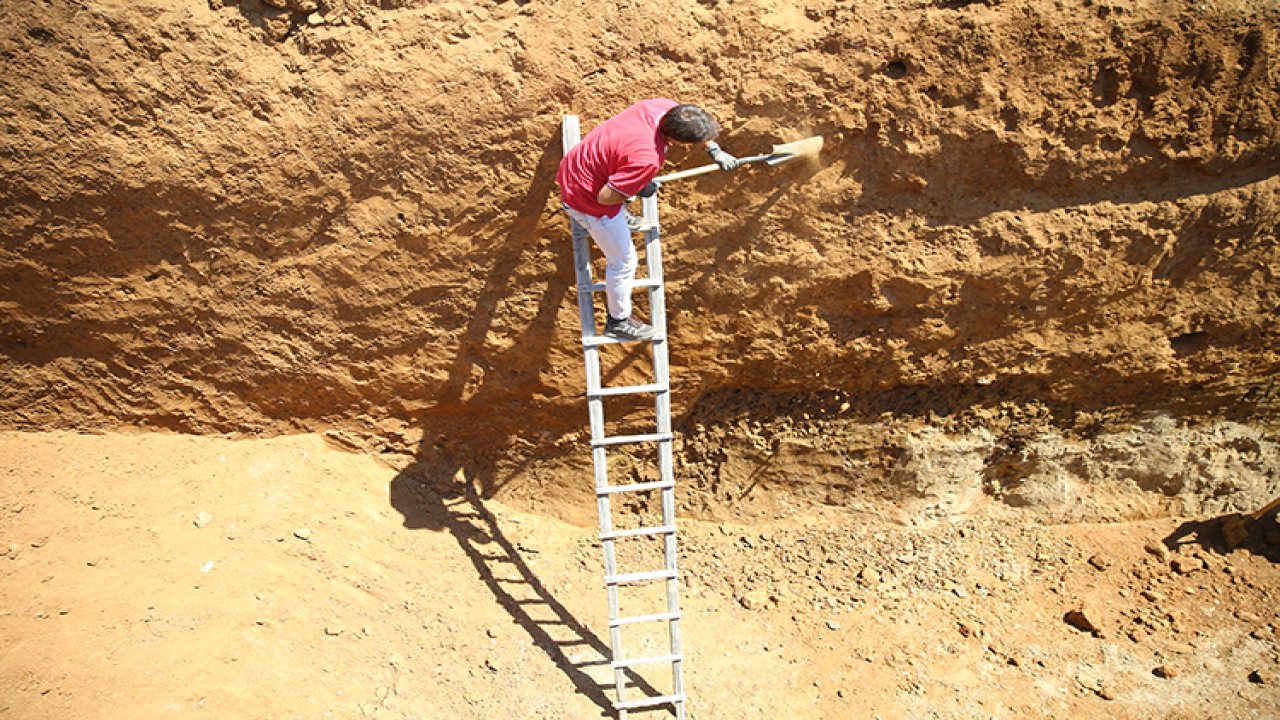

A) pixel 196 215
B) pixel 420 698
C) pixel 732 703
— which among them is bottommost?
pixel 732 703

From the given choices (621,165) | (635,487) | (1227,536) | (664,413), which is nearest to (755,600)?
(635,487)

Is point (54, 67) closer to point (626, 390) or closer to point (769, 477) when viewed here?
point (626, 390)

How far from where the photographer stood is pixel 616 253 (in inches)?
158

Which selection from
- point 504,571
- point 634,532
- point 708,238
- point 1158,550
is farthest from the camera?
point 1158,550

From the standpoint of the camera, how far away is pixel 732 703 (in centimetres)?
445

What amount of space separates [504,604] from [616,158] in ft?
8.22

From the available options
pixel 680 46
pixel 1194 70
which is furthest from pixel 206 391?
pixel 1194 70

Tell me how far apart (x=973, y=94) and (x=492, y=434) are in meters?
3.15

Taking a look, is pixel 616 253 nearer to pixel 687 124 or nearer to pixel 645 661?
pixel 687 124

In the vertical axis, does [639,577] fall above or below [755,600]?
above

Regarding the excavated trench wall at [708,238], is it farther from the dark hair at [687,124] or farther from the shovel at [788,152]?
the dark hair at [687,124]

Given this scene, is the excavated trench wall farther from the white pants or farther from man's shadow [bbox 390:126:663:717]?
the white pants

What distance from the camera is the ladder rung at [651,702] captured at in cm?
427

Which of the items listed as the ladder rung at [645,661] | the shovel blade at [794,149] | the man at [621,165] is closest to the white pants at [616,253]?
the man at [621,165]
